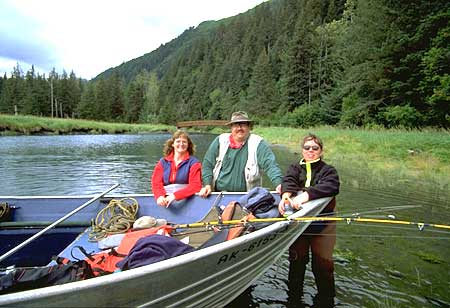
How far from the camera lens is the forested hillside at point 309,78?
2142 cm

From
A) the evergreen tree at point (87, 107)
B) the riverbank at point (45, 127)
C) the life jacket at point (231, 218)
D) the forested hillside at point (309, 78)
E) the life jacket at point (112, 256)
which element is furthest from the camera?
the evergreen tree at point (87, 107)

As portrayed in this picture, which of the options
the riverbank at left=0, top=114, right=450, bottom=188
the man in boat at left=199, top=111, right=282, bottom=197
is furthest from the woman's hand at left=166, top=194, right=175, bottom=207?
the riverbank at left=0, top=114, right=450, bottom=188

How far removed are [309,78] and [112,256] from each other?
154 ft

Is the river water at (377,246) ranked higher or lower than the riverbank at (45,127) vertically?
lower

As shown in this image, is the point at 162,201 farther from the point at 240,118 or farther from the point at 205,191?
the point at 240,118

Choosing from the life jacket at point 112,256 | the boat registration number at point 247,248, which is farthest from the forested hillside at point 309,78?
the life jacket at point 112,256

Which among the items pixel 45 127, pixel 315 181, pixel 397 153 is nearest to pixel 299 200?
pixel 315 181

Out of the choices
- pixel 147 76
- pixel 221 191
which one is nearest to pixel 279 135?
pixel 221 191

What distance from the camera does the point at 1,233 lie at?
484 centimetres

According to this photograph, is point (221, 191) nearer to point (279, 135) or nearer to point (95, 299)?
point (95, 299)

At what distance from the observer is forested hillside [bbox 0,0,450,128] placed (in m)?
21.4

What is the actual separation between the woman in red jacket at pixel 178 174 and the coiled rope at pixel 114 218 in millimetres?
401

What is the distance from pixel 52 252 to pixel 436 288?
5.11 m

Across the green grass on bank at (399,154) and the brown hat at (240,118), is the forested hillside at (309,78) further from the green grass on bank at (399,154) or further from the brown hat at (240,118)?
the brown hat at (240,118)
